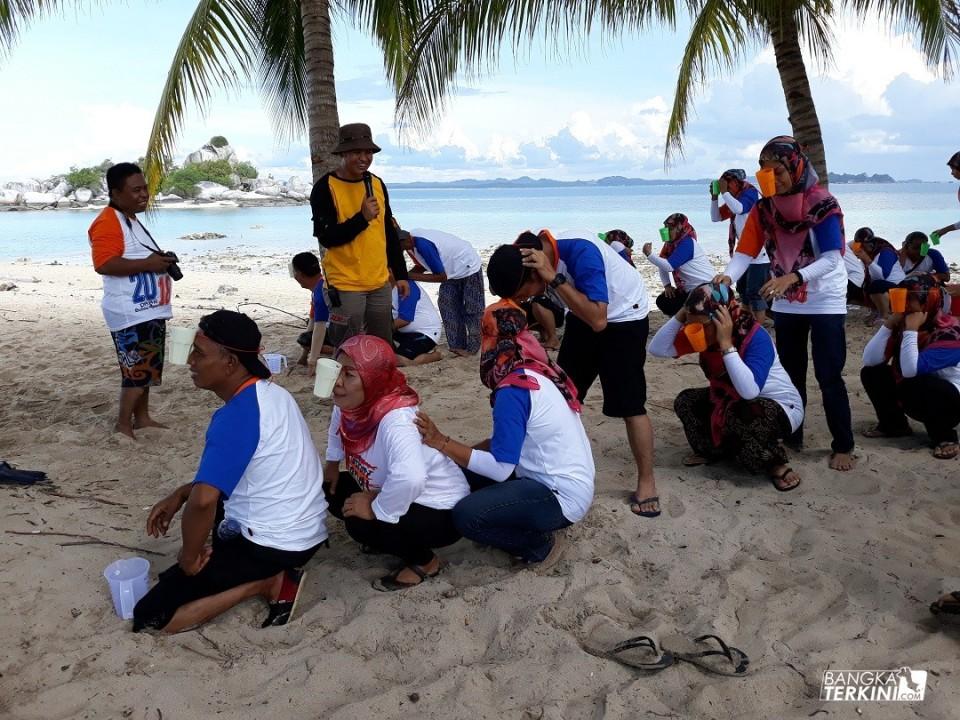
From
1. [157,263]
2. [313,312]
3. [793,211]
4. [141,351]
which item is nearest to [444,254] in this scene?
[313,312]

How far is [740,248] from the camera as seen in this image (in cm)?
427

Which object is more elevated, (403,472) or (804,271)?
(804,271)

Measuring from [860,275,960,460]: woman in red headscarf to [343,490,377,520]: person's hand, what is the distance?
2.96 metres

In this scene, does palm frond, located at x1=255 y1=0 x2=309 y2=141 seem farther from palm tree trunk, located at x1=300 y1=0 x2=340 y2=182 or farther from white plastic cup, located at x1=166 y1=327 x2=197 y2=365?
white plastic cup, located at x1=166 y1=327 x2=197 y2=365

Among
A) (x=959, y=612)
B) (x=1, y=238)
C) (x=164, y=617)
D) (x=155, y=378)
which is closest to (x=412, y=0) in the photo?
(x=155, y=378)

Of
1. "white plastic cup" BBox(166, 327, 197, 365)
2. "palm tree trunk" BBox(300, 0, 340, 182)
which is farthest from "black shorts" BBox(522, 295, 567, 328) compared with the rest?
"white plastic cup" BBox(166, 327, 197, 365)

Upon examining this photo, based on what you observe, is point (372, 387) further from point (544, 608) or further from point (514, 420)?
point (544, 608)

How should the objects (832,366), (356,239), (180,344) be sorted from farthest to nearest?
1. (356,239)
2. (832,366)
3. (180,344)

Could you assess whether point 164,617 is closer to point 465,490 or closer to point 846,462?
point 465,490

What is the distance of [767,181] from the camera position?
3785 millimetres

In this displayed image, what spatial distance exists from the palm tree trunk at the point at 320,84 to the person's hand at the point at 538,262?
395 cm

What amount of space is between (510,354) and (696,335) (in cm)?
111

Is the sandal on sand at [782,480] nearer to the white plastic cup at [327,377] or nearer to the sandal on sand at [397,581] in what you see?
the sandal on sand at [397,581]

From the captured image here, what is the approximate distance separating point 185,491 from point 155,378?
1.99 meters
